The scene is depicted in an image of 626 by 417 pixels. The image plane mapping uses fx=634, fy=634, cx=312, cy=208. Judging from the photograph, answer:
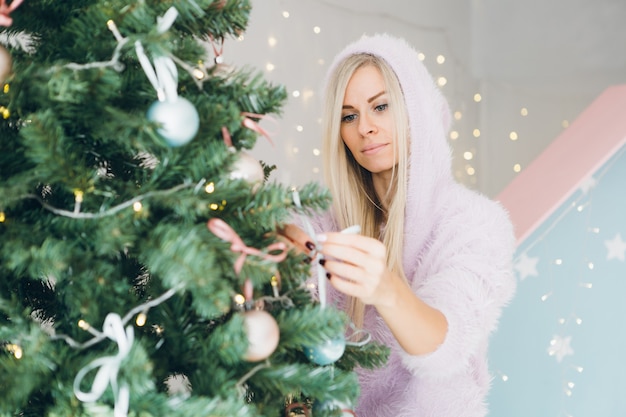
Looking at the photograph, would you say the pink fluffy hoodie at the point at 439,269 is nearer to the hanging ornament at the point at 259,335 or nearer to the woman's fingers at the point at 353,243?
the woman's fingers at the point at 353,243

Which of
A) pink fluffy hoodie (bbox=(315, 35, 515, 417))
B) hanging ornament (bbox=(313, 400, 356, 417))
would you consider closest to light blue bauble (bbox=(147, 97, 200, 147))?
hanging ornament (bbox=(313, 400, 356, 417))

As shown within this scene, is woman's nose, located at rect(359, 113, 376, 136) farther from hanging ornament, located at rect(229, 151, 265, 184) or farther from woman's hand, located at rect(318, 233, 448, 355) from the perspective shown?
hanging ornament, located at rect(229, 151, 265, 184)

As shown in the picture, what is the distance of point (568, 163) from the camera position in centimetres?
188

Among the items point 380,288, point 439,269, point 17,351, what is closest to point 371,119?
point 439,269

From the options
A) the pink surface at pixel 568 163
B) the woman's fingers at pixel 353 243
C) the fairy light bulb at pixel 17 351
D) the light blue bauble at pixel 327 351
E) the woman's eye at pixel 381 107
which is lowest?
the fairy light bulb at pixel 17 351

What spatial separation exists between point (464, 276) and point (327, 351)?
46 cm

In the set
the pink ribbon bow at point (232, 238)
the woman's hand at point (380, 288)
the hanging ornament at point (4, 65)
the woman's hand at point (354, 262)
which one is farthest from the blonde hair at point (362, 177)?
the hanging ornament at point (4, 65)

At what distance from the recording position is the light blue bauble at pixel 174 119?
581 mm

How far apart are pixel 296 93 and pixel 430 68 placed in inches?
35.1

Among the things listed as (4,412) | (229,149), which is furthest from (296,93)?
(4,412)

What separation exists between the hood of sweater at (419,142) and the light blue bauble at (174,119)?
2.52 feet

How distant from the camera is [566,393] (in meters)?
1.85

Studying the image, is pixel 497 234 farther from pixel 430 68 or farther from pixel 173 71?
pixel 430 68

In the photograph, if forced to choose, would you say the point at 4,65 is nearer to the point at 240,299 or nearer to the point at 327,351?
the point at 240,299
